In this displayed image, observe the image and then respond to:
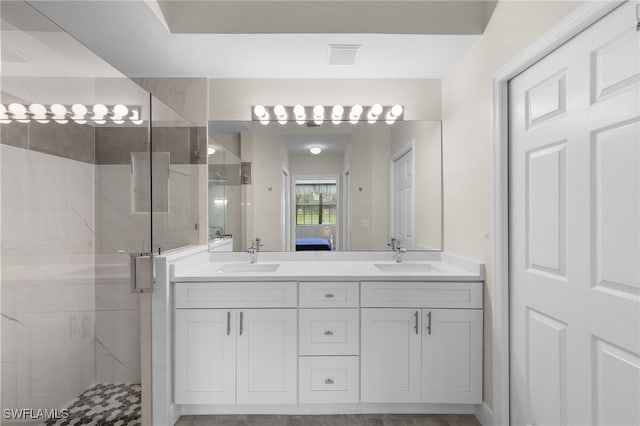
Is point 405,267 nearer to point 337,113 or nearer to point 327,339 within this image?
point 327,339

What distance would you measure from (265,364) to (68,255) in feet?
3.86

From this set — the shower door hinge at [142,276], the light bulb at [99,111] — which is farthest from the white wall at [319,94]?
the shower door hinge at [142,276]

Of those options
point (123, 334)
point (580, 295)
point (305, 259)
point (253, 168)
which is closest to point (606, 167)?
point (580, 295)

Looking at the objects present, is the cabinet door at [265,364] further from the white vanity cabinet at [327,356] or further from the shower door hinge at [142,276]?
the shower door hinge at [142,276]

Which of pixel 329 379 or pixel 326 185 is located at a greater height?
pixel 326 185

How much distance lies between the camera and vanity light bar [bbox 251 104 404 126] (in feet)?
8.72

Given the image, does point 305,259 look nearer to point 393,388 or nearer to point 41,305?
point 393,388

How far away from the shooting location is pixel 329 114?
2.68 m

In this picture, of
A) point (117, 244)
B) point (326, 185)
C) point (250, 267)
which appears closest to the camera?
point (117, 244)

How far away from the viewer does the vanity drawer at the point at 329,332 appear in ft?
6.73

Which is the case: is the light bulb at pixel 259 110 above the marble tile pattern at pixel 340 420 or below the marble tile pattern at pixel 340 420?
above

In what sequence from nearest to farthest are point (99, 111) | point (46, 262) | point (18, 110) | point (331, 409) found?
point (18, 110), point (46, 262), point (99, 111), point (331, 409)

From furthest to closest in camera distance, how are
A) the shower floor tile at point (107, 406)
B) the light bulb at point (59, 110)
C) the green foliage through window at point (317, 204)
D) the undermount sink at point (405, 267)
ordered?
1. the green foliage through window at point (317, 204)
2. the undermount sink at point (405, 267)
3. the shower floor tile at point (107, 406)
4. the light bulb at point (59, 110)

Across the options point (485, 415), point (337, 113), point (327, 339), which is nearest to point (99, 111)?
point (337, 113)
